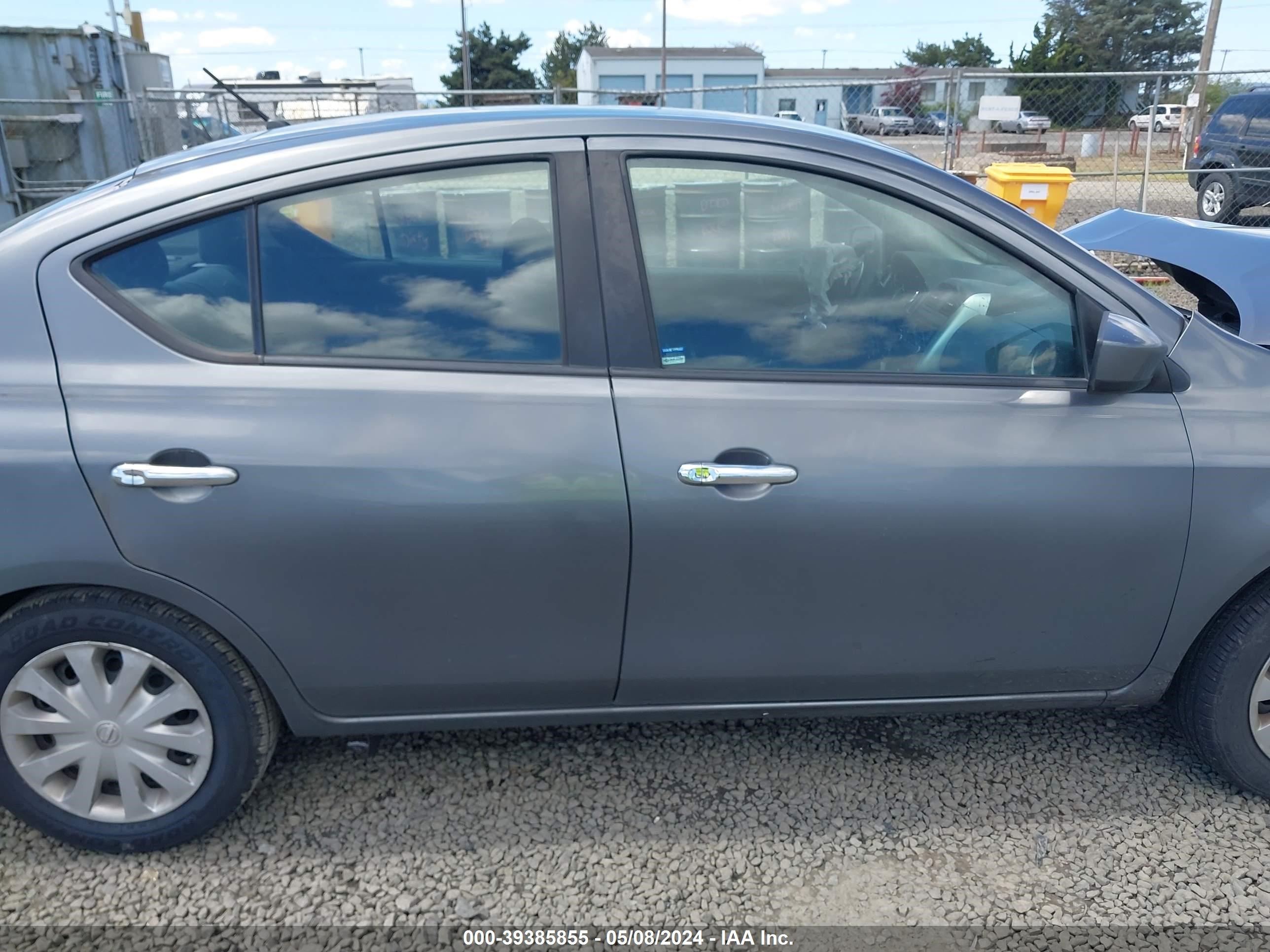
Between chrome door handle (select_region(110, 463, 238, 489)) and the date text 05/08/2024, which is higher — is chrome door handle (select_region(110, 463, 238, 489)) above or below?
above

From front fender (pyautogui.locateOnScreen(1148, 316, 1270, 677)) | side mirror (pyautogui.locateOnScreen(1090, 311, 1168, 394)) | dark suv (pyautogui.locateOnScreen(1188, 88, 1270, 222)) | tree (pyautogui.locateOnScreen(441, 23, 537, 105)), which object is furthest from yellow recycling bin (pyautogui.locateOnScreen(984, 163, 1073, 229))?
tree (pyautogui.locateOnScreen(441, 23, 537, 105))

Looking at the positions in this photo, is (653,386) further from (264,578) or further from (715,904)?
(715,904)

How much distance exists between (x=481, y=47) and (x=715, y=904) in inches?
2760

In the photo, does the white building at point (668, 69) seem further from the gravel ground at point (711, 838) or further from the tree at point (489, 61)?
the gravel ground at point (711, 838)

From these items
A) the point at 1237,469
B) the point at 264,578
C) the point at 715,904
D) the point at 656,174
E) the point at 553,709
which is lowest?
the point at 715,904

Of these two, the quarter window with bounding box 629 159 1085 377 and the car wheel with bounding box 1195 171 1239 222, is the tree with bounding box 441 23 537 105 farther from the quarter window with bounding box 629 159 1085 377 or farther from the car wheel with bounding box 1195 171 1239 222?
the quarter window with bounding box 629 159 1085 377

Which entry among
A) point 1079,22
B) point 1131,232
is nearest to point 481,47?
point 1079,22

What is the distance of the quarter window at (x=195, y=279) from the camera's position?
2.27m

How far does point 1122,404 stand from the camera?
7.88 feet

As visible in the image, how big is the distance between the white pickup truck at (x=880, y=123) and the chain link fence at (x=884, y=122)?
31 millimetres

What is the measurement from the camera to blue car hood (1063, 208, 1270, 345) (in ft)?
10.5

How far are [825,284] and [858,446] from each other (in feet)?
1.48

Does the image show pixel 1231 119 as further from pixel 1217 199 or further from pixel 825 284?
pixel 825 284

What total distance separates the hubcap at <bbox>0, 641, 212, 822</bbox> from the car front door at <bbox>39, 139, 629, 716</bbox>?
29 cm
